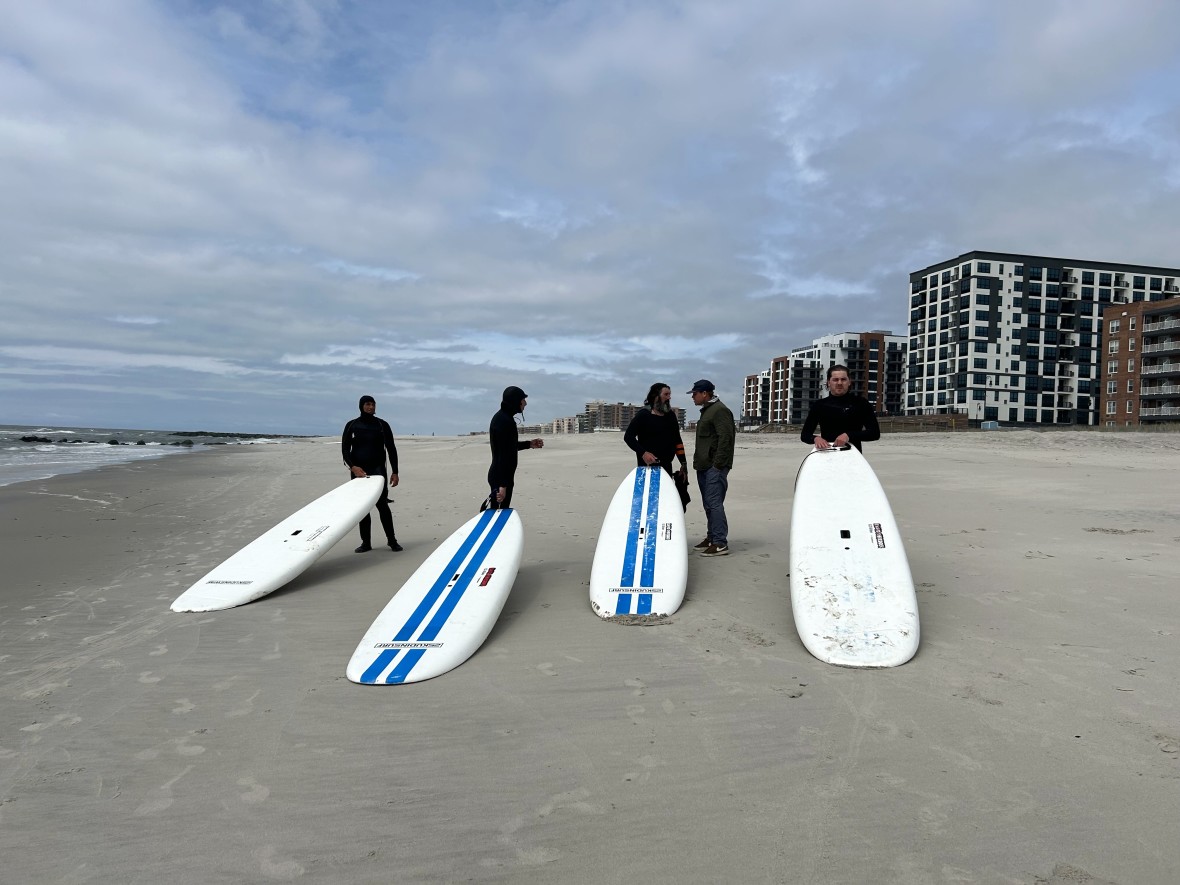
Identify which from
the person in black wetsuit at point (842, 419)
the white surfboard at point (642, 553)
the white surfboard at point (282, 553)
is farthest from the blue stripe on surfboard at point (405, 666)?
the person in black wetsuit at point (842, 419)

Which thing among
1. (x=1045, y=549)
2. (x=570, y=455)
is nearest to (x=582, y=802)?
(x=1045, y=549)

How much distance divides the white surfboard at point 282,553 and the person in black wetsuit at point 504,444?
150 cm

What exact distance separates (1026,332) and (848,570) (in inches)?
2997

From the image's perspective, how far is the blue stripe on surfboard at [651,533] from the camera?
5.18 metres

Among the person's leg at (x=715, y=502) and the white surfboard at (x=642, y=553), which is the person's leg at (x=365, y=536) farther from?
the person's leg at (x=715, y=502)

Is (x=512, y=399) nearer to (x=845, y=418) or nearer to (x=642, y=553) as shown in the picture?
(x=642, y=553)

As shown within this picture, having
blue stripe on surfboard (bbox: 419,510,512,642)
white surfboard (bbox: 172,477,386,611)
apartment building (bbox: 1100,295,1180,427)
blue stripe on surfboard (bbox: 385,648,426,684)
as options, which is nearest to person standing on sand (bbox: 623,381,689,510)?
blue stripe on surfboard (bbox: 419,510,512,642)

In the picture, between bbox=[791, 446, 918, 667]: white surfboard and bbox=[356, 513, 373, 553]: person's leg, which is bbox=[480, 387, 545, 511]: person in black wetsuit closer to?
bbox=[356, 513, 373, 553]: person's leg

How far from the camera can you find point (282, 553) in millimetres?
5957

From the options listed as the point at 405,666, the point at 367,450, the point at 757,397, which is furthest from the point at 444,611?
the point at 757,397

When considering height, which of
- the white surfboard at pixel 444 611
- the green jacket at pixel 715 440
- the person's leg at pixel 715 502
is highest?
the green jacket at pixel 715 440

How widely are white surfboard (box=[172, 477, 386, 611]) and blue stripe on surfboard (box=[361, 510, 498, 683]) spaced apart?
4.87 feet

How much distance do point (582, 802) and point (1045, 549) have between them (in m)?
5.76

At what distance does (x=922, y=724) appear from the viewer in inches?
120
